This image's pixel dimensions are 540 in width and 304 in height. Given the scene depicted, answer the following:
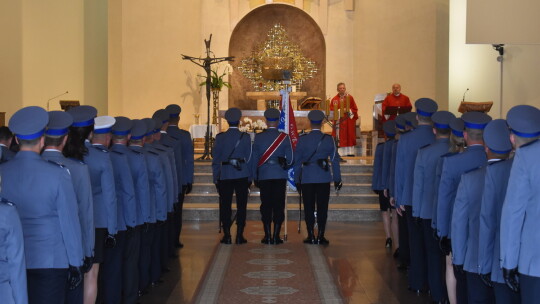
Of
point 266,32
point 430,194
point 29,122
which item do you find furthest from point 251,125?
point 29,122

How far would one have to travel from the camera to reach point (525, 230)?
4.46 m

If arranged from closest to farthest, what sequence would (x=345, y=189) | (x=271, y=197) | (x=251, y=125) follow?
(x=271, y=197), (x=345, y=189), (x=251, y=125)

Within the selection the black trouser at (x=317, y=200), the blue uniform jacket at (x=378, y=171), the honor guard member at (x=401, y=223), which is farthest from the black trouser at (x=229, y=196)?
the honor guard member at (x=401, y=223)

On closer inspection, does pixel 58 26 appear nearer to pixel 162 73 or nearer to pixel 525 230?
pixel 162 73

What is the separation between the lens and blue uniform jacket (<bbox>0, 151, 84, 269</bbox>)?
15.2 ft

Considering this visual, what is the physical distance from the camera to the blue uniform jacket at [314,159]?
11.3m

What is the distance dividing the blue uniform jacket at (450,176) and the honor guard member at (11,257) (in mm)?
3652

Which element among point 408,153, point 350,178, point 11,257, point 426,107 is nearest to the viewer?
point 11,257

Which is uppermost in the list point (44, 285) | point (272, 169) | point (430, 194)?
point (430, 194)

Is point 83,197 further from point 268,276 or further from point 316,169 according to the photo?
point 316,169

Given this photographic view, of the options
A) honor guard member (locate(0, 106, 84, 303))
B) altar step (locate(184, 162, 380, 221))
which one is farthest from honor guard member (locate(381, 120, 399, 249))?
honor guard member (locate(0, 106, 84, 303))

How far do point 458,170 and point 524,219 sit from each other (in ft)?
6.14

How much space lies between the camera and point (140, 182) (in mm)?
7227

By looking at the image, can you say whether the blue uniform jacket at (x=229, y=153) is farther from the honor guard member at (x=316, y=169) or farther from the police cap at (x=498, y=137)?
the police cap at (x=498, y=137)
